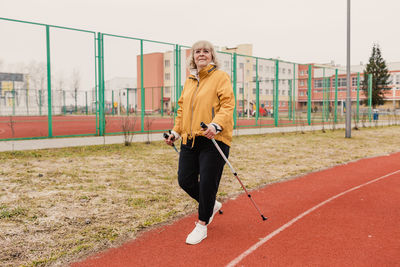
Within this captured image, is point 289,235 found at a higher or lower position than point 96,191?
Answer: lower

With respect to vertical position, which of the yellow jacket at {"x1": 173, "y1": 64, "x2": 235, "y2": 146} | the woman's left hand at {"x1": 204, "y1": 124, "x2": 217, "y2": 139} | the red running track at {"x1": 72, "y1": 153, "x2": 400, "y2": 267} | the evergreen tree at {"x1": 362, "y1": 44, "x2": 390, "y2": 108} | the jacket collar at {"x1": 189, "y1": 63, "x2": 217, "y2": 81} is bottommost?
the red running track at {"x1": 72, "y1": 153, "x2": 400, "y2": 267}

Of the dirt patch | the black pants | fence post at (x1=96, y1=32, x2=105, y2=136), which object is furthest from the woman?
fence post at (x1=96, y1=32, x2=105, y2=136)

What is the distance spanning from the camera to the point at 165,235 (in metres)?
Result: 3.89

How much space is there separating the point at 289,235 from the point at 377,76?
6420 cm

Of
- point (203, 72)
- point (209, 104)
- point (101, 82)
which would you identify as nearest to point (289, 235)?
point (209, 104)

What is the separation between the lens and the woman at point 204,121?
3.38m

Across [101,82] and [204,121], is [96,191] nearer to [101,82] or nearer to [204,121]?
[204,121]

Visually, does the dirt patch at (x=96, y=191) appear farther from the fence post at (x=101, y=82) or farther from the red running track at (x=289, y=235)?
the fence post at (x=101, y=82)

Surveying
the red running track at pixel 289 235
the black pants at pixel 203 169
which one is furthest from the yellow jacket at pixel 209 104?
the red running track at pixel 289 235

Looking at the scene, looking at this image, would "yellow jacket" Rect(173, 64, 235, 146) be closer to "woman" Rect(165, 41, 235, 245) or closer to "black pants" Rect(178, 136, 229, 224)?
"woman" Rect(165, 41, 235, 245)

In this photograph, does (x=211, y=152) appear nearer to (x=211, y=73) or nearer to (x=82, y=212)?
(x=211, y=73)

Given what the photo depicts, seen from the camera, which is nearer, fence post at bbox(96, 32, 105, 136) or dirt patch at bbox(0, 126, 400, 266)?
dirt patch at bbox(0, 126, 400, 266)

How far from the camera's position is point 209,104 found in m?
3.39

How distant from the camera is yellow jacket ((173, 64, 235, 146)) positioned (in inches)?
132
